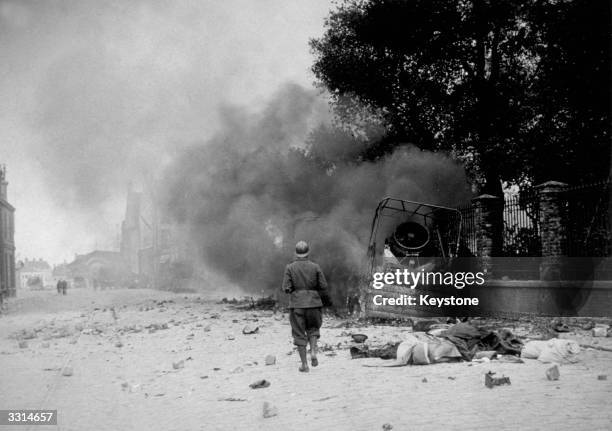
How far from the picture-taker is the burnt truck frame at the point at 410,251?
42.1ft

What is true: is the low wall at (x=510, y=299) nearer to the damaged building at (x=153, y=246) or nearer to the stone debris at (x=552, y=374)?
the stone debris at (x=552, y=374)

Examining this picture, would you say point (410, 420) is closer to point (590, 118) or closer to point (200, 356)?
point (200, 356)

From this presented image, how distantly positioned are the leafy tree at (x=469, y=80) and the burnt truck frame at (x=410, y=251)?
17.8ft

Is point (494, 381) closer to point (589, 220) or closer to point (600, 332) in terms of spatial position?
point (600, 332)

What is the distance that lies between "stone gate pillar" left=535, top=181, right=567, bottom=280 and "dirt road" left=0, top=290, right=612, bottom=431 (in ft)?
11.2

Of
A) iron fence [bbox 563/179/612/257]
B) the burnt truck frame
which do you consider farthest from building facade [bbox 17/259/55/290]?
iron fence [bbox 563/179/612/257]

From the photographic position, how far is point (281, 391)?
6.18 m

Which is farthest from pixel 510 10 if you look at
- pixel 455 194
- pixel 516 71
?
pixel 455 194

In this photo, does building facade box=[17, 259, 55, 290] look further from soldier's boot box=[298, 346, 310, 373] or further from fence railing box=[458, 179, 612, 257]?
soldier's boot box=[298, 346, 310, 373]

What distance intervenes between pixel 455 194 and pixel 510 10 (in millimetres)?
6291

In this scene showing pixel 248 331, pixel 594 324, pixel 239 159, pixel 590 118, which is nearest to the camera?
pixel 594 324

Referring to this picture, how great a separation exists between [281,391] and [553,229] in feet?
26.9

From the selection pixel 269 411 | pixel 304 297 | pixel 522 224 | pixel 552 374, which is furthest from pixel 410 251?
pixel 269 411

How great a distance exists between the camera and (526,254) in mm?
14797
